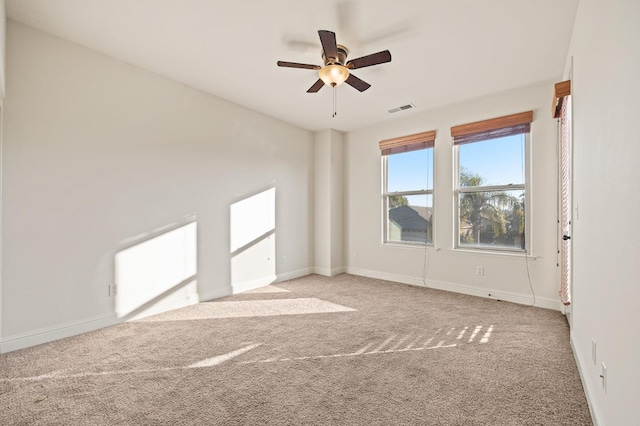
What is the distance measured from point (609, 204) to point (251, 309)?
10.8ft

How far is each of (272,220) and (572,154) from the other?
12.3 feet

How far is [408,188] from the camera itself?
4.92 m

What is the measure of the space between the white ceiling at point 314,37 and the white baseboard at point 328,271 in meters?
3.01

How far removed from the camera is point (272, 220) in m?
4.88

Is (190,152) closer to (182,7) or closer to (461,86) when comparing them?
(182,7)

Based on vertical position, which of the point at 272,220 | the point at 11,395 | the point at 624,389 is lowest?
the point at 11,395

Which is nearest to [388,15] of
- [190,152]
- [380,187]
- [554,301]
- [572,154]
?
[572,154]

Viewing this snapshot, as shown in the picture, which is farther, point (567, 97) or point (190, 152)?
point (190, 152)

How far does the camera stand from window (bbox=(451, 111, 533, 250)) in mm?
3861

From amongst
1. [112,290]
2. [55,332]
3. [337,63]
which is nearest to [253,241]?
[112,290]

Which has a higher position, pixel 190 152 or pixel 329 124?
pixel 329 124

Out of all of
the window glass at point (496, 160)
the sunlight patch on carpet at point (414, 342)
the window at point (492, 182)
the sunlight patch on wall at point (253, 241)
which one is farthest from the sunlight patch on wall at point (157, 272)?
the window glass at point (496, 160)

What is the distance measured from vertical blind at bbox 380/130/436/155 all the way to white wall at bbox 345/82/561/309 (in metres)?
0.10

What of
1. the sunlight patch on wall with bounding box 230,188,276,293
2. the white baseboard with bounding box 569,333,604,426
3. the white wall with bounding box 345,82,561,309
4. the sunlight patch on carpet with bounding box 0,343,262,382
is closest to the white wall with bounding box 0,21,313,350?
the sunlight patch on wall with bounding box 230,188,276,293
